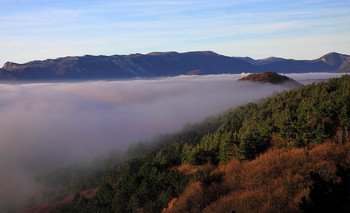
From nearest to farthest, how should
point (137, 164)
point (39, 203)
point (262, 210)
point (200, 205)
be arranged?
1. point (262, 210)
2. point (200, 205)
3. point (137, 164)
4. point (39, 203)

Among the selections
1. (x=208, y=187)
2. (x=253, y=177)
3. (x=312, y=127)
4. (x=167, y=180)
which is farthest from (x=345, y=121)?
(x=167, y=180)

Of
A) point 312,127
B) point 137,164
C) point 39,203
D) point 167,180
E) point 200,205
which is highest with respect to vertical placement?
point 312,127

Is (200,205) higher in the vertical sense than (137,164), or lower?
higher

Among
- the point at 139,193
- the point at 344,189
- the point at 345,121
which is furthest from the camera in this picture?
the point at 139,193

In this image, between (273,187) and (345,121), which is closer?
(273,187)

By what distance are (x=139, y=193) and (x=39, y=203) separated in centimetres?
16423

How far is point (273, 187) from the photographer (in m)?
12.7

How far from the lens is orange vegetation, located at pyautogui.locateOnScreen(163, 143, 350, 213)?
36.6ft

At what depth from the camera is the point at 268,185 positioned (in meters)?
13.3

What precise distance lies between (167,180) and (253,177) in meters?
18.1

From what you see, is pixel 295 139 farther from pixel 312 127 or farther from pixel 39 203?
pixel 39 203

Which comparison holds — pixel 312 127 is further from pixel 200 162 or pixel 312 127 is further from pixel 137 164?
pixel 137 164

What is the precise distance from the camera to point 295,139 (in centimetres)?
2103

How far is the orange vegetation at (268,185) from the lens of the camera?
36.6ft
